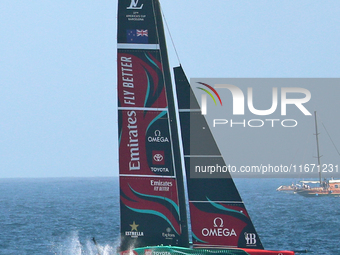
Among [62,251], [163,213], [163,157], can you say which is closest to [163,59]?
[163,157]

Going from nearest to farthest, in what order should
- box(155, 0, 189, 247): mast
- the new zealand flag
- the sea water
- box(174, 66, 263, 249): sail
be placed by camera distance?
box(155, 0, 189, 247): mast
the new zealand flag
box(174, 66, 263, 249): sail
the sea water

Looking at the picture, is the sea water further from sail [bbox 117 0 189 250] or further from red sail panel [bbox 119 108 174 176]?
red sail panel [bbox 119 108 174 176]

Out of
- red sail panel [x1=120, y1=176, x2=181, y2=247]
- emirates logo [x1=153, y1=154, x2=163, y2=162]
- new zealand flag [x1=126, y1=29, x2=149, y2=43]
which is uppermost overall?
new zealand flag [x1=126, y1=29, x2=149, y2=43]

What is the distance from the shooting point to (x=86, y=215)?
172 feet

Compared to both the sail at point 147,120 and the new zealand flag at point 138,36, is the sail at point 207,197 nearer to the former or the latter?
the sail at point 147,120

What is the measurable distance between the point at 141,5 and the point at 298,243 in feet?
75.3

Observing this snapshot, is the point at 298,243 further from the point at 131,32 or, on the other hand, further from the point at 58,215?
the point at 58,215

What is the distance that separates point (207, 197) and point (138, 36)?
6.02 m

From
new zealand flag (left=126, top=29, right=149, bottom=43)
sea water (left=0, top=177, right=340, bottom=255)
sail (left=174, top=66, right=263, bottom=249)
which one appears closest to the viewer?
new zealand flag (left=126, top=29, right=149, bottom=43)

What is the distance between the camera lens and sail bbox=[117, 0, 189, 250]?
56.1ft

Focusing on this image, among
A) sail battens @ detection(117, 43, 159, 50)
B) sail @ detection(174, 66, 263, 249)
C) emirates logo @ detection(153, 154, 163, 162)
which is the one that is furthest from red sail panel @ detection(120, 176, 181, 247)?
sail battens @ detection(117, 43, 159, 50)

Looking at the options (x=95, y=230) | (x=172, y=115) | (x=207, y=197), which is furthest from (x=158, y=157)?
(x=95, y=230)

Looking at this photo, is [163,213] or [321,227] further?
[321,227]

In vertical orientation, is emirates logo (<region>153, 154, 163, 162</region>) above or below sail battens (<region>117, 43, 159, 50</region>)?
below
